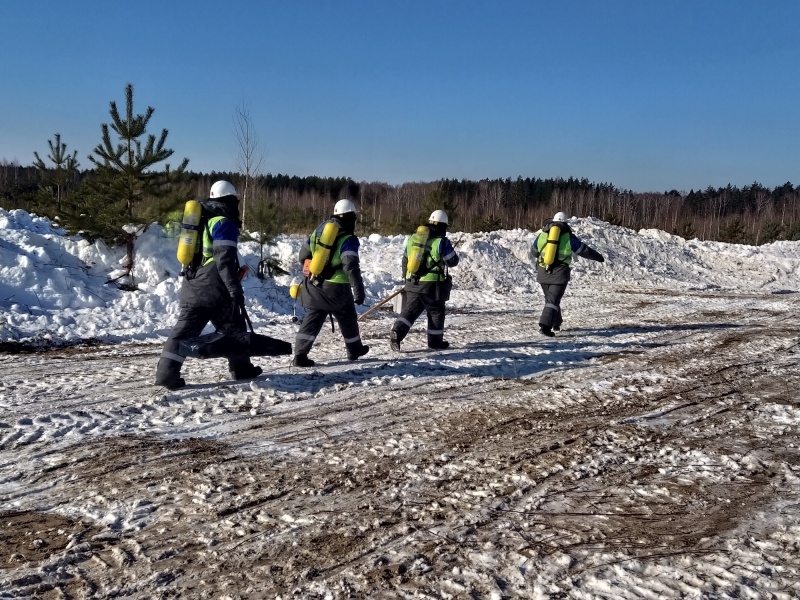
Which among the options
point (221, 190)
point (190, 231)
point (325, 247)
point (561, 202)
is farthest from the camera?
point (561, 202)

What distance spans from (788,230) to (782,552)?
4669cm

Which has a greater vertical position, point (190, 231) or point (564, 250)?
point (564, 250)

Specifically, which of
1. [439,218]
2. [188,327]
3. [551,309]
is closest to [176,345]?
[188,327]

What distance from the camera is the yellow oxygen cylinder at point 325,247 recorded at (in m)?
7.07

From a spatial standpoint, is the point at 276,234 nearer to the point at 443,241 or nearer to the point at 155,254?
the point at 155,254

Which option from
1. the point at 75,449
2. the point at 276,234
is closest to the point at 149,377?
the point at 75,449

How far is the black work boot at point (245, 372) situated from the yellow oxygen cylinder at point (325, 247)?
4.53 feet

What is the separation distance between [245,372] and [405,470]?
9.06 ft

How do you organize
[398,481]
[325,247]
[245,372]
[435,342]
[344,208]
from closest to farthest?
[398,481] < [245,372] < [325,247] < [344,208] < [435,342]

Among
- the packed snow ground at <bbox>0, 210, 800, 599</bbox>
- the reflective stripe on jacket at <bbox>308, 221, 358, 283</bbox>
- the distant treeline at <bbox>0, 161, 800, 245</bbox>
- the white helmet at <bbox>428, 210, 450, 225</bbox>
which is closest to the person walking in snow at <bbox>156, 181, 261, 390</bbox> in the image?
the packed snow ground at <bbox>0, 210, 800, 599</bbox>

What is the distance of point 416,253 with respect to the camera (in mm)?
8586

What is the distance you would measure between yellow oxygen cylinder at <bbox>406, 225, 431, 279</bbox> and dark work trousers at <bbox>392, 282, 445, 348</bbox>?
266 millimetres

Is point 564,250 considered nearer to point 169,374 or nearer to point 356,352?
point 356,352

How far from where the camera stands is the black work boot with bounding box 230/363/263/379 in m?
6.32
